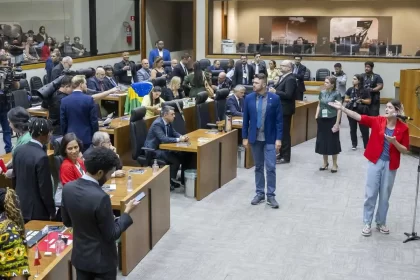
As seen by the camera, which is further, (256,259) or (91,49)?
(91,49)

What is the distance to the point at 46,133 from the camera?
503cm

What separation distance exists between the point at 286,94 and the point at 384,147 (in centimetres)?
323

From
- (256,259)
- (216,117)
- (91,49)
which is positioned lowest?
(256,259)

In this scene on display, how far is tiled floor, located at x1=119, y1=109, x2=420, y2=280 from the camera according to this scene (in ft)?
18.8

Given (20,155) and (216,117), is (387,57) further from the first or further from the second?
(20,155)

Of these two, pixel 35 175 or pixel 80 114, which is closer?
pixel 35 175

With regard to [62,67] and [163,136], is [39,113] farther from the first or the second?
[163,136]

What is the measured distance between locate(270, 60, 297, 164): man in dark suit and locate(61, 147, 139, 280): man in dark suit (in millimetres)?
5906

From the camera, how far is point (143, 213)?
230 inches

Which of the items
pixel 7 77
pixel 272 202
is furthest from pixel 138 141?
pixel 7 77

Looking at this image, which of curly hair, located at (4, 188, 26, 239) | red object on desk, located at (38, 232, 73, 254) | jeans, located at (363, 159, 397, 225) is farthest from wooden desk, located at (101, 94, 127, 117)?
curly hair, located at (4, 188, 26, 239)

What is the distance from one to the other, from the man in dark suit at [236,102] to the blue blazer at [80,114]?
129 inches

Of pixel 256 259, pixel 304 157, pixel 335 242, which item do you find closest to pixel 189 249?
pixel 256 259

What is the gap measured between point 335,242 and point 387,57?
11.5m
